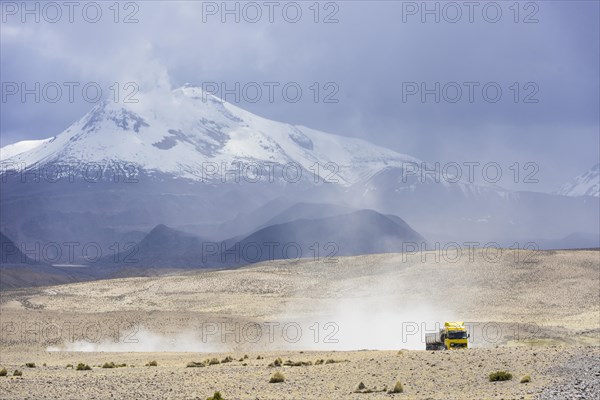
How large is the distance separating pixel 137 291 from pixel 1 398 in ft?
239

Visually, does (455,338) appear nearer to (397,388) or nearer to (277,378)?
(277,378)

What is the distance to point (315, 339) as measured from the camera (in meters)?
61.4

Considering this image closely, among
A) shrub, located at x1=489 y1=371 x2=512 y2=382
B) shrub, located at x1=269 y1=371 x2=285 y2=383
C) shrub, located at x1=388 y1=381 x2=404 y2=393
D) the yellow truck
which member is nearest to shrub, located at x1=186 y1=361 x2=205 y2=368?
shrub, located at x1=269 y1=371 x2=285 y2=383

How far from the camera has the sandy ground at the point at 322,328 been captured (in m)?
29.6

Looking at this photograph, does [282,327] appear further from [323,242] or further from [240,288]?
[323,242]

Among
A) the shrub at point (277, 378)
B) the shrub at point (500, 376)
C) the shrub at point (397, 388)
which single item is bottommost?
the shrub at point (277, 378)

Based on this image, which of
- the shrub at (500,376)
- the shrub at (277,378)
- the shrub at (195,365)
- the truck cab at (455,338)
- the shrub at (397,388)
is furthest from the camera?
the truck cab at (455,338)

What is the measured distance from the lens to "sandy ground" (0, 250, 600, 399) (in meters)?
29.6

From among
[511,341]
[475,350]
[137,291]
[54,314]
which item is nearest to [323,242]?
[137,291]

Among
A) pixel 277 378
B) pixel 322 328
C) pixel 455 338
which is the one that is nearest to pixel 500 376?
pixel 277 378

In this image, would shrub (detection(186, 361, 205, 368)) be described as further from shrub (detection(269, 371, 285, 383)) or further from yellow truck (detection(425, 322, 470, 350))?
yellow truck (detection(425, 322, 470, 350))

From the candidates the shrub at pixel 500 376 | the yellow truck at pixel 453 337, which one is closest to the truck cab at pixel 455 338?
the yellow truck at pixel 453 337

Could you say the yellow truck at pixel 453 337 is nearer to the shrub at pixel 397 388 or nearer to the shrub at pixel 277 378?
the shrub at pixel 277 378

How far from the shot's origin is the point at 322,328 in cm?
6712
